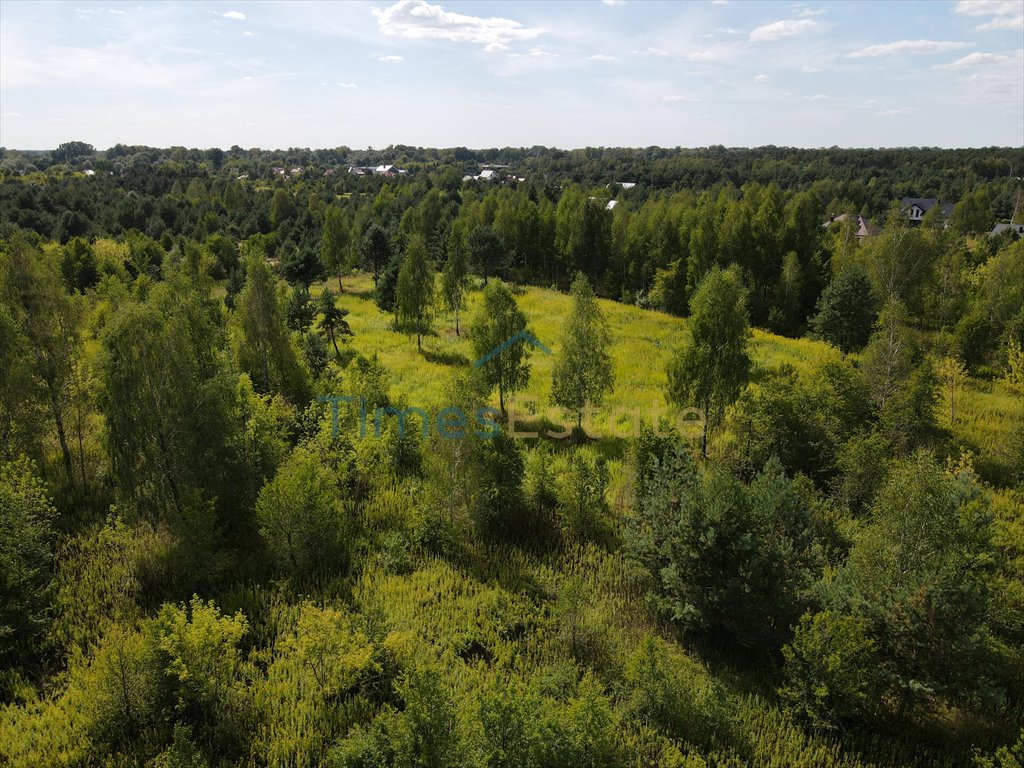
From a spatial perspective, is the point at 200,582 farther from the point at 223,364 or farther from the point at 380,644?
the point at 223,364

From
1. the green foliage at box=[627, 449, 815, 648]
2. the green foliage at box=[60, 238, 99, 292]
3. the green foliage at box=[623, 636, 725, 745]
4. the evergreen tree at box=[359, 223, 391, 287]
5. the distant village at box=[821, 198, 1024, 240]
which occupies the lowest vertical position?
the green foliage at box=[623, 636, 725, 745]

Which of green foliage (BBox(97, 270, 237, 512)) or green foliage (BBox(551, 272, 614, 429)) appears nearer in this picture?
A: green foliage (BBox(97, 270, 237, 512))

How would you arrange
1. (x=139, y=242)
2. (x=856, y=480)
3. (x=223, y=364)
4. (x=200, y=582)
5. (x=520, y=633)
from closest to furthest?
(x=520, y=633)
(x=200, y=582)
(x=856, y=480)
(x=223, y=364)
(x=139, y=242)

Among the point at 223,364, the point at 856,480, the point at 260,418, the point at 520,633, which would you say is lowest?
the point at 520,633

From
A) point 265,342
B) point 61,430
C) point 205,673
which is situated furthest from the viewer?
point 265,342

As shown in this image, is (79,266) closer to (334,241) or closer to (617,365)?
(334,241)

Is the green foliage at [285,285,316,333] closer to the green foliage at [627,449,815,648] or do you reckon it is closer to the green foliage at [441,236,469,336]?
the green foliage at [441,236,469,336]

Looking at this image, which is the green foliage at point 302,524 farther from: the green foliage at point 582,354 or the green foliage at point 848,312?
the green foliage at point 848,312

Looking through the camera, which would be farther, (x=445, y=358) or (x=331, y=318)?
(x=445, y=358)

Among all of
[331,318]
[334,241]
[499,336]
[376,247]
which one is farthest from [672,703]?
[376,247]

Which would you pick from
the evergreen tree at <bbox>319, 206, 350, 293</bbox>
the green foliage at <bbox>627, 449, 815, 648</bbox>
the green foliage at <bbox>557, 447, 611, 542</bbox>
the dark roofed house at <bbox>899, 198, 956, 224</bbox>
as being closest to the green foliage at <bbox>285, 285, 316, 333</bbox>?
the evergreen tree at <bbox>319, 206, 350, 293</bbox>

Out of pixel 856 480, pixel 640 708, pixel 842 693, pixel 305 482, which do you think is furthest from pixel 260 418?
pixel 856 480
